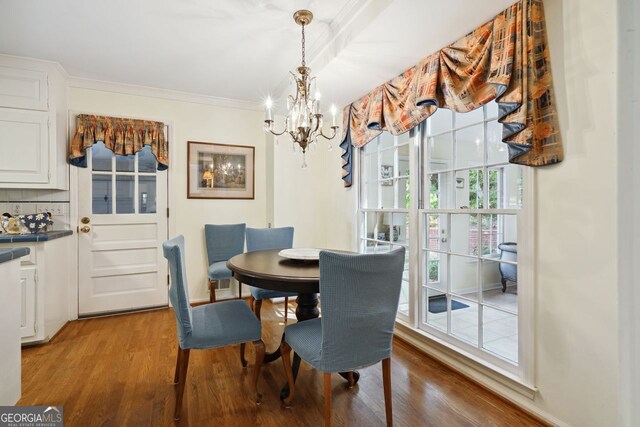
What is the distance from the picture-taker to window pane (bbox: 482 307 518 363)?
6.98 ft

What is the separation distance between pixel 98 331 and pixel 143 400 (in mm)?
1479

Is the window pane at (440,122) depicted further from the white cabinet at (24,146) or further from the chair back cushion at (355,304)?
the white cabinet at (24,146)

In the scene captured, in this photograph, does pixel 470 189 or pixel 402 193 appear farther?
pixel 402 193

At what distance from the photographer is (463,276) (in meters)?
2.46

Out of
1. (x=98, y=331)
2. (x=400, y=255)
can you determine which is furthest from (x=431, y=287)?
(x=98, y=331)

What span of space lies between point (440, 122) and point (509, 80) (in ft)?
2.81

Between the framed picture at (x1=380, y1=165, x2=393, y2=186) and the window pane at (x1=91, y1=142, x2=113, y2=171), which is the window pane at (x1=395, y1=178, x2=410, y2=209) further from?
the window pane at (x1=91, y1=142, x2=113, y2=171)

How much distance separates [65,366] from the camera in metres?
2.29

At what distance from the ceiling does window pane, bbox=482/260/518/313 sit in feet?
5.16

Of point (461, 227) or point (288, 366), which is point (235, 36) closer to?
point (461, 227)

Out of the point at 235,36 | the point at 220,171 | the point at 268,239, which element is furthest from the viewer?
the point at 220,171

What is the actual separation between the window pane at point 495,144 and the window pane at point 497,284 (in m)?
0.68

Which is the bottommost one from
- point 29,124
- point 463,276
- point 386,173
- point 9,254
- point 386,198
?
point 463,276

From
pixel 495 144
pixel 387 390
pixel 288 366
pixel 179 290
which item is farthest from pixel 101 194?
pixel 495 144
